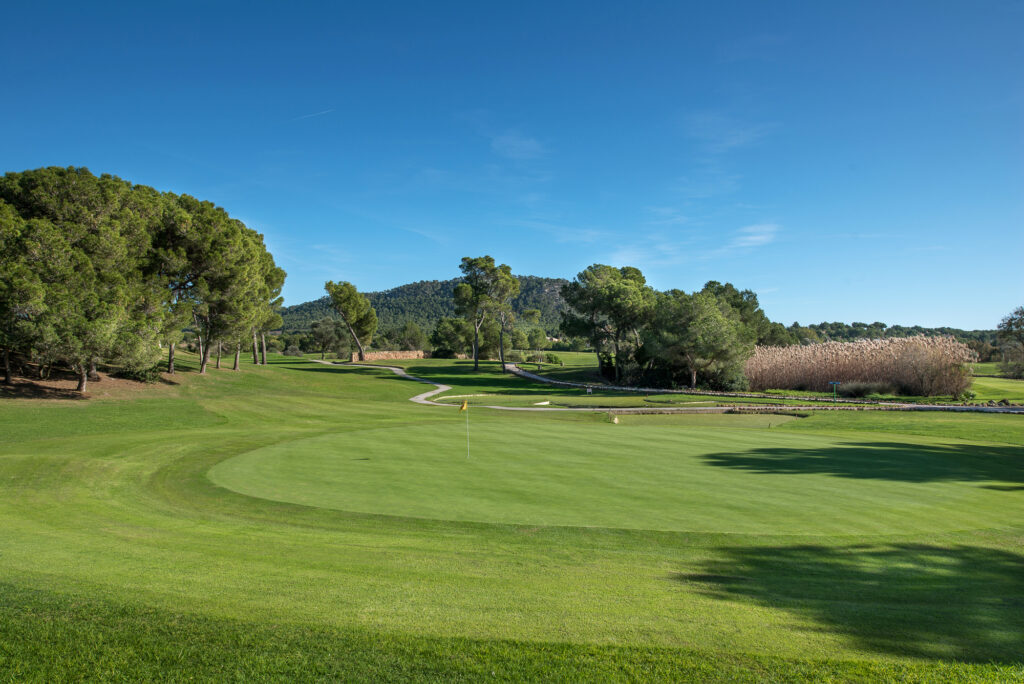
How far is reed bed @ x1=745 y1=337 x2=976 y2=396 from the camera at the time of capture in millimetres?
33125

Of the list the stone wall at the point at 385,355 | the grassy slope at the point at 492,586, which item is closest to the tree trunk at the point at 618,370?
the stone wall at the point at 385,355

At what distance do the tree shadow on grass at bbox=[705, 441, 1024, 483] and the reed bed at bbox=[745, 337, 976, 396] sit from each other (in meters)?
20.8

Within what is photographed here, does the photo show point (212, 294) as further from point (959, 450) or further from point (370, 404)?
point (959, 450)

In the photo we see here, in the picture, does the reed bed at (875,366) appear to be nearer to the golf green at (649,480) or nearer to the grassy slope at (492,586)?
the golf green at (649,480)

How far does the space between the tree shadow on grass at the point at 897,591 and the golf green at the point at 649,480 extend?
976mm

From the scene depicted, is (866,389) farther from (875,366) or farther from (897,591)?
(897,591)

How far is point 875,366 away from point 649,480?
33.5 meters

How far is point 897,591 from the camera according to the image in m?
5.95

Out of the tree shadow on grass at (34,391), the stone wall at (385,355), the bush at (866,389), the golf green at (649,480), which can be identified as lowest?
the golf green at (649,480)

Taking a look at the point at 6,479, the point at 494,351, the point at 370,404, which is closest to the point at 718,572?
the point at 6,479

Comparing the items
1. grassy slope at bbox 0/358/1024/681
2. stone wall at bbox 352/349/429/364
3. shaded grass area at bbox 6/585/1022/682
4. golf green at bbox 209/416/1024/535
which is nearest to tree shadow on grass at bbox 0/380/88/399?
grassy slope at bbox 0/358/1024/681

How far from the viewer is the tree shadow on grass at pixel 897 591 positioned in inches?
181

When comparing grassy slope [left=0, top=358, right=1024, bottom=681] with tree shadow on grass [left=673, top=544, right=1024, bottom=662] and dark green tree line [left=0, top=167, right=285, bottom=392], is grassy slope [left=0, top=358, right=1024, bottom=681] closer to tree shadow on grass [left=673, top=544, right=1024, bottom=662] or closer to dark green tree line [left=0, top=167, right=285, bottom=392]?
tree shadow on grass [left=673, top=544, right=1024, bottom=662]

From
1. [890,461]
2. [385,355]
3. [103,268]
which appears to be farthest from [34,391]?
[385,355]
